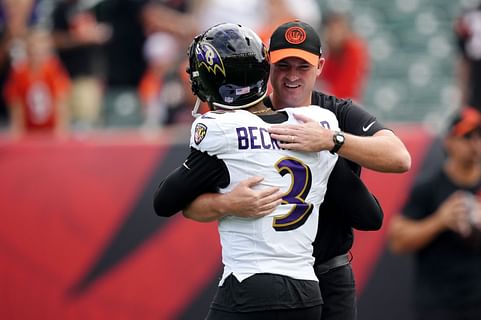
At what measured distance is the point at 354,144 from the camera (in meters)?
3.88

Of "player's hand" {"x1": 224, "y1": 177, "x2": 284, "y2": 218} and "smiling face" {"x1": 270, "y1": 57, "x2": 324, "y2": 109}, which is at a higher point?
"smiling face" {"x1": 270, "y1": 57, "x2": 324, "y2": 109}

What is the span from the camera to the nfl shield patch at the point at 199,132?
3.77 meters

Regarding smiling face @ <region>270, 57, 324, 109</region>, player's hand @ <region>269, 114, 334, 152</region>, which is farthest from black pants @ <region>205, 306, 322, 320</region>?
smiling face @ <region>270, 57, 324, 109</region>

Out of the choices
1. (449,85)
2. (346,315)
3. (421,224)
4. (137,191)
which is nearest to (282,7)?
(137,191)

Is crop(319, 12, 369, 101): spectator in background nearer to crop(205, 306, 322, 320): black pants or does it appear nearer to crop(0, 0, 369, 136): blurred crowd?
crop(0, 0, 369, 136): blurred crowd

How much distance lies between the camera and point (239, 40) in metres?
3.83

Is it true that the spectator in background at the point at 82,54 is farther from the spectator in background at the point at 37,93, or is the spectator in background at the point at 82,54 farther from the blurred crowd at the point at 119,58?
the spectator in background at the point at 37,93

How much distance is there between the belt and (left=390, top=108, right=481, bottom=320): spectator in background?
2344mm

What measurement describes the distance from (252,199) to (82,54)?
276 inches

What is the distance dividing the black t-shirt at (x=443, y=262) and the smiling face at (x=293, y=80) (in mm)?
2805

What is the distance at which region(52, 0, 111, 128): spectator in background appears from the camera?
10.1 meters

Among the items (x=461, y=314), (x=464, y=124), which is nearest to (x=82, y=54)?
(x=464, y=124)

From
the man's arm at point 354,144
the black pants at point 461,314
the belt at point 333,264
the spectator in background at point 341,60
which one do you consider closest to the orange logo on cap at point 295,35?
the man's arm at point 354,144

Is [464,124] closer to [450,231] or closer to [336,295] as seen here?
[450,231]
